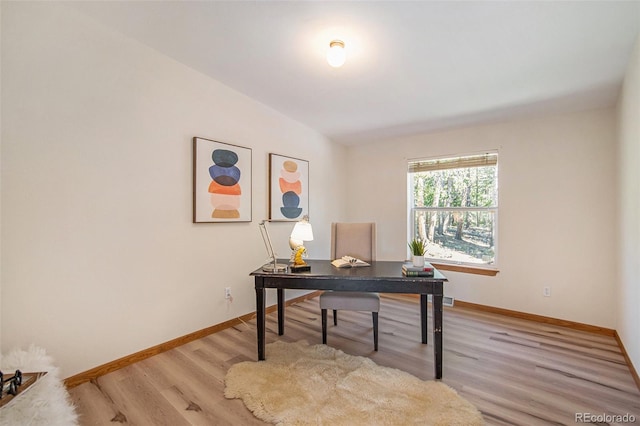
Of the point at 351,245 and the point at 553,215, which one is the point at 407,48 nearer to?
the point at 351,245

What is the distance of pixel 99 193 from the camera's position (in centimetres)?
204

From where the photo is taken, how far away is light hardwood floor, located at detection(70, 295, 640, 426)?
65.5 inches

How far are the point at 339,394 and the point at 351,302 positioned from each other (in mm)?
742

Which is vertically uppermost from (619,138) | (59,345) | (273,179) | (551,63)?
(551,63)

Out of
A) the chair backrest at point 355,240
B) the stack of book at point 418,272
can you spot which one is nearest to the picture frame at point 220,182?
the chair backrest at point 355,240

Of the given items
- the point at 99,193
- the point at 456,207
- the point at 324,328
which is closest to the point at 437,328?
the point at 324,328

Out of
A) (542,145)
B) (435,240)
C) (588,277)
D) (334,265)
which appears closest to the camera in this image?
(334,265)

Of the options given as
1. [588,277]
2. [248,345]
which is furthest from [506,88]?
[248,345]

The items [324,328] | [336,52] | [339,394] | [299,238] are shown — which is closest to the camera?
[339,394]

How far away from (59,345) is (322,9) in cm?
278

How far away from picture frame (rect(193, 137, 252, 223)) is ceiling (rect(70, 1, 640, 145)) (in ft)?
2.20

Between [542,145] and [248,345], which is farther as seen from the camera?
[542,145]

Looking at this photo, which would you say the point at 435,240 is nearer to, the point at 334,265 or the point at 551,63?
the point at 334,265

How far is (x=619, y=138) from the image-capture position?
2.52 metres
